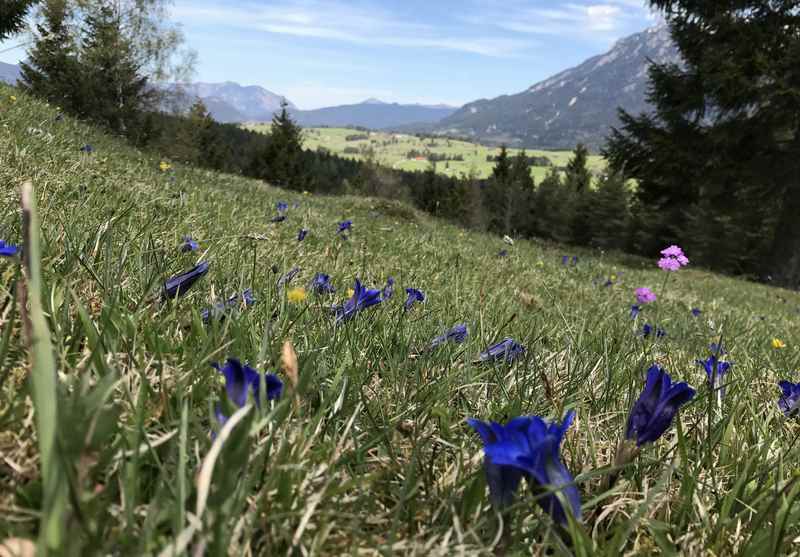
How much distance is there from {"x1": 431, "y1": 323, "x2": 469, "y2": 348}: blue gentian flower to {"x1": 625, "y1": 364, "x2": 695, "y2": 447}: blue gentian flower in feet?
3.12

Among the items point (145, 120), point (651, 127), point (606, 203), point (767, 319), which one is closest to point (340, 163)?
point (606, 203)

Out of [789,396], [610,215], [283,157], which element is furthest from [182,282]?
[283,157]

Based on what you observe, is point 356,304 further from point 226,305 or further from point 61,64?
point 61,64

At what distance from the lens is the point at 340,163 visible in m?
156

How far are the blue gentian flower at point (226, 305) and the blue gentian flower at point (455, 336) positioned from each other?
0.77 m

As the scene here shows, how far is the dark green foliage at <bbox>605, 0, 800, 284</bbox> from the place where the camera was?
59.2 feet

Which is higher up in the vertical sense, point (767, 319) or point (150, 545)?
point (150, 545)

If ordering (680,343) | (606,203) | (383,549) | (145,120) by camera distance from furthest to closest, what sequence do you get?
1. (606,203)
2. (145,120)
3. (680,343)
4. (383,549)

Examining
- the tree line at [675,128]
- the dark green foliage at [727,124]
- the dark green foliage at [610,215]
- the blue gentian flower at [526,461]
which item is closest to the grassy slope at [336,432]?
the blue gentian flower at [526,461]

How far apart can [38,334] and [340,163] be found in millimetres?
159831

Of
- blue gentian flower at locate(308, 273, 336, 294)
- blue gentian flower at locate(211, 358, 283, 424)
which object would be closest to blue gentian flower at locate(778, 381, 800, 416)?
blue gentian flower at locate(308, 273, 336, 294)

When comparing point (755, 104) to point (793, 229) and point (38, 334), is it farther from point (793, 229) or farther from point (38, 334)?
point (38, 334)

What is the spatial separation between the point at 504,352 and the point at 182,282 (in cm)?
129

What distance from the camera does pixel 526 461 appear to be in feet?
3.27
